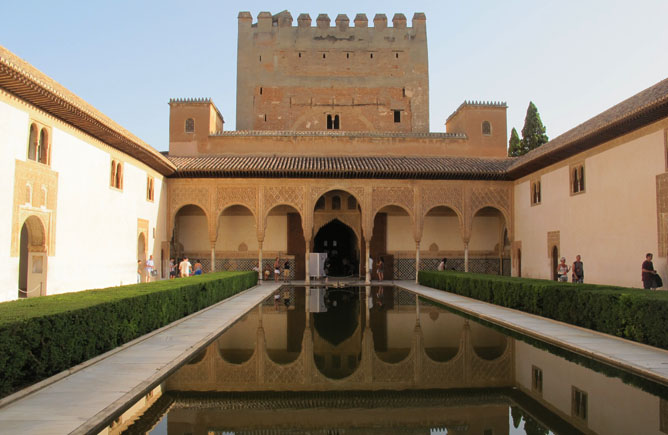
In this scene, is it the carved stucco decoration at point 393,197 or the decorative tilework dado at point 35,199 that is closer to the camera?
the decorative tilework dado at point 35,199

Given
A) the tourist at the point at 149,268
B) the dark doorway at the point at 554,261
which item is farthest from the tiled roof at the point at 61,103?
the dark doorway at the point at 554,261

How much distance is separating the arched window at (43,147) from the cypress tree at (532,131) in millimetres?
27298

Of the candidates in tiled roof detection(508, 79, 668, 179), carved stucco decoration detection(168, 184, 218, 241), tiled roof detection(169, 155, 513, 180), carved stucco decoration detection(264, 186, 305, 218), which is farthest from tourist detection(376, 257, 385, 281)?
carved stucco decoration detection(168, 184, 218, 241)

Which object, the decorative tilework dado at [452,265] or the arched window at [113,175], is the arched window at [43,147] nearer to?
the arched window at [113,175]

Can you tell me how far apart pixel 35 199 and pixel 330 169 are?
1060 centimetres

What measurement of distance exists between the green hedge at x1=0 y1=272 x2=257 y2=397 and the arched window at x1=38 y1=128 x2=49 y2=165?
406cm

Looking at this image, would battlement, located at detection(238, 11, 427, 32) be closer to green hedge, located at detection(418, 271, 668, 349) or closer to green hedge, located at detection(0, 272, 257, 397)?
green hedge, located at detection(418, 271, 668, 349)

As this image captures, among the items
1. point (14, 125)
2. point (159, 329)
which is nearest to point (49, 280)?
point (14, 125)

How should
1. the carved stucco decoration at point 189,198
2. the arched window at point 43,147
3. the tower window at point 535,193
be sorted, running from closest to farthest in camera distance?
the arched window at point 43,147, the tower window at point 535,193, the carved stucco decoration at point 189,198

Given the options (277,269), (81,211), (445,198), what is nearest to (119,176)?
(81,211)

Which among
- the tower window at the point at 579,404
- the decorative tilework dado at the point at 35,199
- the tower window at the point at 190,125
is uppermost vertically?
the tower window at the point at 190,125

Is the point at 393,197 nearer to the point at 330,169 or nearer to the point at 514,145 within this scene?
the point at 330,169

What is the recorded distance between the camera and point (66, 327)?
220 inches

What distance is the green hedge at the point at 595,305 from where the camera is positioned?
693cm
